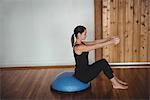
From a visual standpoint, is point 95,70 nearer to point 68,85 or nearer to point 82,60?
point 82,60

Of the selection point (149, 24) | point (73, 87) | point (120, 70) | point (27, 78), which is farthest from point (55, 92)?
point (149, 24)

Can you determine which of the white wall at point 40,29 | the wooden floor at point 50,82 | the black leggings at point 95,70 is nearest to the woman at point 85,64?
the black leggings at point 95,70

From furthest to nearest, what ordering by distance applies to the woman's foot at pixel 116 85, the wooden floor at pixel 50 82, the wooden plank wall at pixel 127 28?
the wooden plank wall at pixel 127 28 < the woman's foot at pixel 116 85 < the wooden floor at pixel 50 82

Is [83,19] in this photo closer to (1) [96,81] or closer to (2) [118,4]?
(2) [118,4]

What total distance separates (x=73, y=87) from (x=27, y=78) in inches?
39.5

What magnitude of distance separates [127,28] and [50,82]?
166cm

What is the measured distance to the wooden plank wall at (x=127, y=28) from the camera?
4.71 metres

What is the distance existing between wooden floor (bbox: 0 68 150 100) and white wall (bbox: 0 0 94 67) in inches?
12.2

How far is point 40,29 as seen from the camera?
192 inches

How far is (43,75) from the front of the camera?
174 inches

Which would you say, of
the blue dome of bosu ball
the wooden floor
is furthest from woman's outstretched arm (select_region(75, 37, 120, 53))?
the wooden floor

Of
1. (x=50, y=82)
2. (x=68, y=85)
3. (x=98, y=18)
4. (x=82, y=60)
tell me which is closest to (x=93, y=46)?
(x=82, y=60)

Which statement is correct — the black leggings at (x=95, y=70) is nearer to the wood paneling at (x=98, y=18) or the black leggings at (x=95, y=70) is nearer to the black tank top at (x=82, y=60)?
the black tank top at (x=82, y=60)

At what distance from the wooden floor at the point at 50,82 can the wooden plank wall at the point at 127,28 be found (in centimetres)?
33
